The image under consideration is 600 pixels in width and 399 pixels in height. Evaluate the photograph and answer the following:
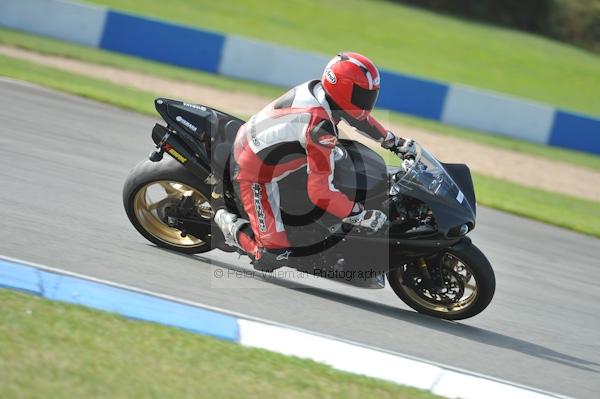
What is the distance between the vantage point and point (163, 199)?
6.82m

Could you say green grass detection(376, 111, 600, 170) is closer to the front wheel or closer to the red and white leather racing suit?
the front wheel

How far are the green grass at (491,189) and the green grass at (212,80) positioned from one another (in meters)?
2.37

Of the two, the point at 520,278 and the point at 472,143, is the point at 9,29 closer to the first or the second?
the point at 472,143

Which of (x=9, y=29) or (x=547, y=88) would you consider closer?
(x=9, y=29)

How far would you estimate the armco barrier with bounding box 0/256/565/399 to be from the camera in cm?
514

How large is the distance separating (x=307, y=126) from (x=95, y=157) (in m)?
4.50

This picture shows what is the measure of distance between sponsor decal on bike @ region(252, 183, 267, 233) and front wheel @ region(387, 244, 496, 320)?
3.38 feet

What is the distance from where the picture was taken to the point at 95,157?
9.80 metres

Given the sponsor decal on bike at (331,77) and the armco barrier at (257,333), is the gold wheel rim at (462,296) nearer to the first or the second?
the armco barrier at (257,333)

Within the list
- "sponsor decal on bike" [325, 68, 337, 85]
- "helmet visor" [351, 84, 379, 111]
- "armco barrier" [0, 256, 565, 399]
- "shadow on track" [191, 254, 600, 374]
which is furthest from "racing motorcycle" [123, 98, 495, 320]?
"armco barrier" [0, 256, 565, 399]

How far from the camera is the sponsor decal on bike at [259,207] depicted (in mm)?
6309

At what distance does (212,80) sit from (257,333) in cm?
1411

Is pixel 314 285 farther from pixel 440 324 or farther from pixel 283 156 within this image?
pixel 283 156

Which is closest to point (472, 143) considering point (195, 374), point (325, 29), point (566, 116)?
point (566, 116)
